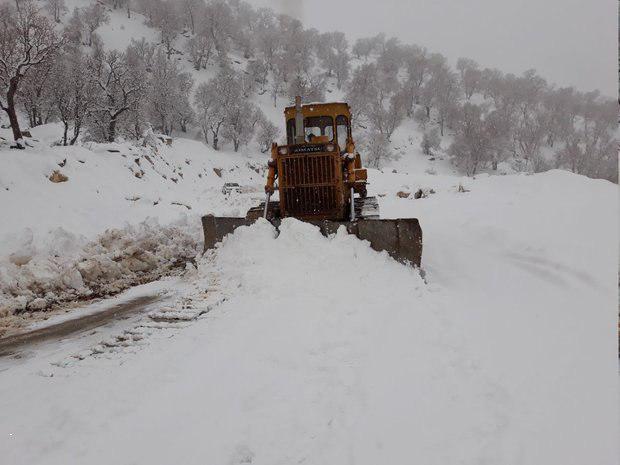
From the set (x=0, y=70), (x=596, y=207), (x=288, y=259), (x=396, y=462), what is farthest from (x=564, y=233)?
(x=0, y=70)

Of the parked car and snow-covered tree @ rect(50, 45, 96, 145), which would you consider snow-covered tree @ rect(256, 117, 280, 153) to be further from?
snow-covered tree @ rect(50, 45, 96, 145)

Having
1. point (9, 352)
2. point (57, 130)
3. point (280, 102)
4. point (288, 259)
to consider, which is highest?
point (280, 102)

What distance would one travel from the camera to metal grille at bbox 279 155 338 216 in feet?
23.2

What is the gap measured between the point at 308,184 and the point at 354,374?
4.61 meters

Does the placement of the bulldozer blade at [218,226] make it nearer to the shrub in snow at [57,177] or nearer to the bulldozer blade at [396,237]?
the bulldozer blade at [396,237]

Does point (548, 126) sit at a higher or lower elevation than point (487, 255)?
higher

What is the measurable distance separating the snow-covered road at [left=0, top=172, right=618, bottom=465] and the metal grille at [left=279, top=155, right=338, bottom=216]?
161 cm

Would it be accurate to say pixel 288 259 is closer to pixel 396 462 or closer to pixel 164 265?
pixel 164 265

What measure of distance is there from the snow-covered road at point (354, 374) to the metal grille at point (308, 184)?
5.27ft

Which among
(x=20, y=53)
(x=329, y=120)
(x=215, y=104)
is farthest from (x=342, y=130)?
(x=215, y=104)

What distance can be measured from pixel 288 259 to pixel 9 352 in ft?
12.0

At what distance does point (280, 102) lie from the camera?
184 feet

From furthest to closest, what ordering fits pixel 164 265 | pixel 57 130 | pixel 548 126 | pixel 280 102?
1. pixel 280 102
2. pixel 548 126
3. pixel 57 130
4. pixel 164 265

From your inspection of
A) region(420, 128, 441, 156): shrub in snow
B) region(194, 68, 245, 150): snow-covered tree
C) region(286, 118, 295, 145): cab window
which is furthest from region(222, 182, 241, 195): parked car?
region(420, 128, 441, 156): shrub in snow
